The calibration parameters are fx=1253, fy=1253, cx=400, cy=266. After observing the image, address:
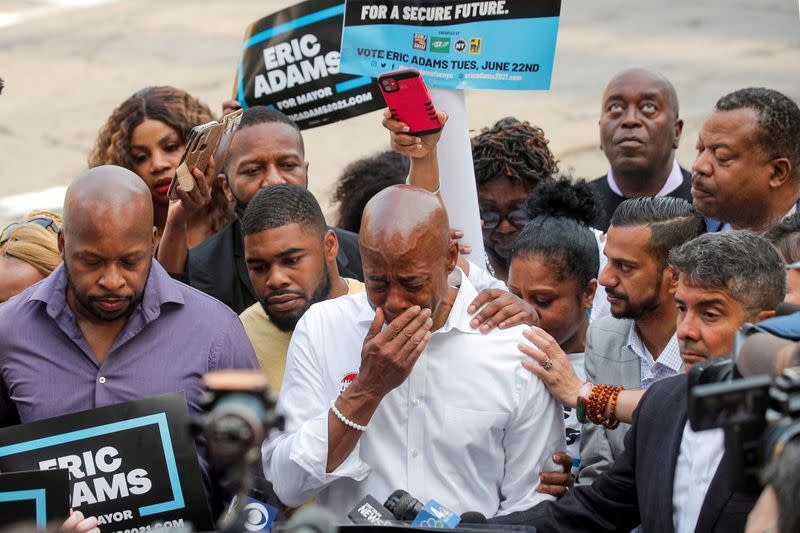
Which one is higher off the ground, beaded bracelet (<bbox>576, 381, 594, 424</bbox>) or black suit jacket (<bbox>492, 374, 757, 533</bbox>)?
beaded bracelet (<bbox>576, 381, 594, 424</bbox>)

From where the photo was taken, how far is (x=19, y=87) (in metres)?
12.9

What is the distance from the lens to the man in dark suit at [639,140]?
20.4 feet

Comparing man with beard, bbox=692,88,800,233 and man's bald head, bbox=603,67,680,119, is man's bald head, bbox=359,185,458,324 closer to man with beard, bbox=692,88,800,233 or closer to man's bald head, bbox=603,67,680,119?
man with beard, bbox=692,88,800,233

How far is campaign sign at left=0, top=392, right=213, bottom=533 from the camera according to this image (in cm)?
396

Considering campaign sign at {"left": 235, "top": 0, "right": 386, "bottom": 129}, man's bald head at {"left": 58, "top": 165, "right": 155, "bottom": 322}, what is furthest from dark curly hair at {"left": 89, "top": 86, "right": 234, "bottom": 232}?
man's bald head at {"left": 58, "top": 165, "right": 155, "bottom": 322}

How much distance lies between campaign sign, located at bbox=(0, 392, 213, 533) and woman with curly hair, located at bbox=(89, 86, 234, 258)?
192 centimetres

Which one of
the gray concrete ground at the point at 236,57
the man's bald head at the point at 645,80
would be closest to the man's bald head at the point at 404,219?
the man's bald head at the point at 645,80

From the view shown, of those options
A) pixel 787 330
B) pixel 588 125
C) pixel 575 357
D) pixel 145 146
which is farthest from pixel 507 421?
pixel 588 125

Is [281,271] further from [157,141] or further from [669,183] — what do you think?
[669,183]

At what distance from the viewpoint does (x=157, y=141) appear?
591 centimetres

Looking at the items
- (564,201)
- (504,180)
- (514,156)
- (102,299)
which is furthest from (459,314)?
(514,156)

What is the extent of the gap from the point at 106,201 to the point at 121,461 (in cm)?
86

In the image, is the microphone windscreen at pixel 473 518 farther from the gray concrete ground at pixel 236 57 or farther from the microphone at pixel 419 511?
the gray concrete ground at pixel 236 57

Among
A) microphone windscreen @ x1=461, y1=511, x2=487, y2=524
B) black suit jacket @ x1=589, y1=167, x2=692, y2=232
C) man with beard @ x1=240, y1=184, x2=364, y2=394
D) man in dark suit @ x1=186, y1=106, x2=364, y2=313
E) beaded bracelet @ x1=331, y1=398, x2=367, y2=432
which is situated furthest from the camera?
black suit jacket @ x1=589, y1=167, x2=692, y2=232
